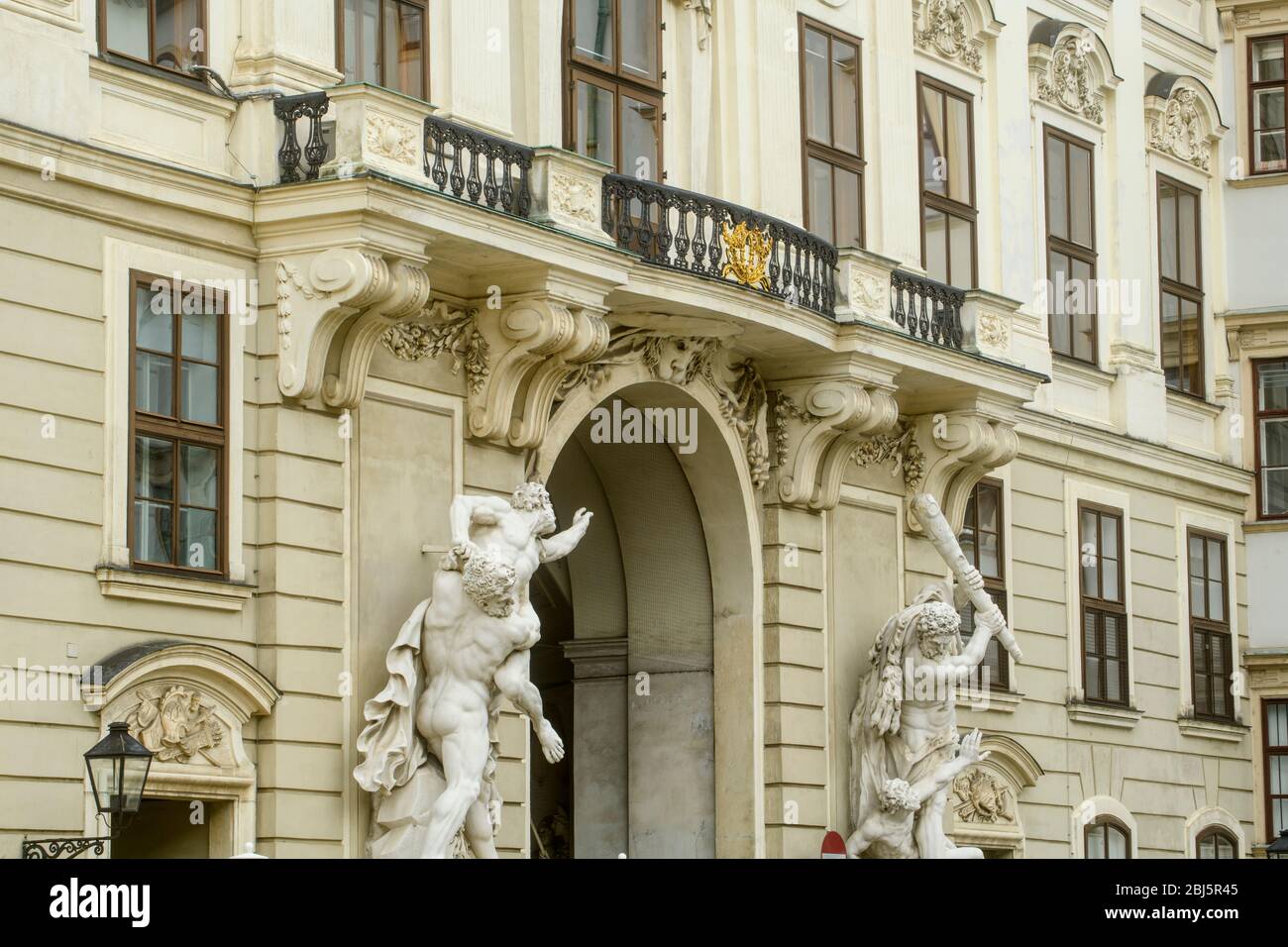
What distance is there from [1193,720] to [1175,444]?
9.55 feet

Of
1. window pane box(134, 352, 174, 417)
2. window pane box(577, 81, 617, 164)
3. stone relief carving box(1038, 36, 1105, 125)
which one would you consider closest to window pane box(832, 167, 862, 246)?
window pane box(577, 81, 617, 164)

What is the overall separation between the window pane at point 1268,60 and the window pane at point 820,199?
27.8ft

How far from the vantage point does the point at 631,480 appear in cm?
2242

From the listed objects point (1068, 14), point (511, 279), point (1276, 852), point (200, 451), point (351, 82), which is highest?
point (1068, 14)

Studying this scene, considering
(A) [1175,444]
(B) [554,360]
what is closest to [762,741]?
(B) [554,360]

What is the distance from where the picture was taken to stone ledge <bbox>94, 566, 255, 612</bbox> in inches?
625

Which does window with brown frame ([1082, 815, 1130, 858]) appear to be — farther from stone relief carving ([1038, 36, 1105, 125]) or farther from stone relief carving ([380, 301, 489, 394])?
stone relief carving ([380, 301, 489, 394])

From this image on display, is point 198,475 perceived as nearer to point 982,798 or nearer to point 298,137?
point 298,137

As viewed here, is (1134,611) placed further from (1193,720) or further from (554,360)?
(554,360)

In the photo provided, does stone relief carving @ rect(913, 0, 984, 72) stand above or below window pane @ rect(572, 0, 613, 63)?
above

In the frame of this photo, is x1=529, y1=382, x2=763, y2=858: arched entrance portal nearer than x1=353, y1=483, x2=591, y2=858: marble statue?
No

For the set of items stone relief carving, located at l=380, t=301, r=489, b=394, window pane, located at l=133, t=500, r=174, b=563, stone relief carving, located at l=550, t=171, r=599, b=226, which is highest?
stone relief carving, located at l=550, t=171, r=599, b=226

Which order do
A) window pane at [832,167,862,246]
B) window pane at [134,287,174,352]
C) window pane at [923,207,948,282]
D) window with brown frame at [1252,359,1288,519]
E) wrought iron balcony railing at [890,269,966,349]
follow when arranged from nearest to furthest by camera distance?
window pane at [134,287,174,352]
wrought iron balcony railing at [890,269,966,349]
window pane at [832,167,862,246]
window pane at [923,207,948,282]
window with brown frame at [1252,359,1288,519]

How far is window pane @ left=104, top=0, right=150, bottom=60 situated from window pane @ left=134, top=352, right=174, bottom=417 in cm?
197
